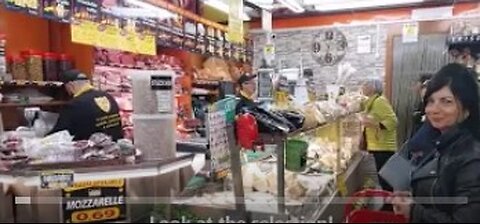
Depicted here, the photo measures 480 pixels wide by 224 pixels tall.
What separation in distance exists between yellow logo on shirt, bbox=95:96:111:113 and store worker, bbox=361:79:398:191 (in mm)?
3069

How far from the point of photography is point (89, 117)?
13.6ft

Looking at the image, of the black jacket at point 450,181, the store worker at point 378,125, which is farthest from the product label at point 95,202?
the store worker at point 378,125

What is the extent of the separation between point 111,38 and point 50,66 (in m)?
0.76

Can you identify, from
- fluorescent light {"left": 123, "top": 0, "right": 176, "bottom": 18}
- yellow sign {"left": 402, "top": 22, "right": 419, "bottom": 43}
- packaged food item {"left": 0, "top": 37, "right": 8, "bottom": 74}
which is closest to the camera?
packaged food item {"left": 0, "top": 37, "right": 8, "bottom": 74}

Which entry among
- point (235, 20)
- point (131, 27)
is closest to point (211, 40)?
point (131, 27)

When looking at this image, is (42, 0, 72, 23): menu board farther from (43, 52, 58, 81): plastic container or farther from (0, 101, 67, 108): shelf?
(0, 101, 67, 108): shelf

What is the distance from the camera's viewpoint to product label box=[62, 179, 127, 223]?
1721 mm

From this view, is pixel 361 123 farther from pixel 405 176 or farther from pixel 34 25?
pixel 34 25

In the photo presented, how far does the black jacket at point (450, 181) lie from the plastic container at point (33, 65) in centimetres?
424

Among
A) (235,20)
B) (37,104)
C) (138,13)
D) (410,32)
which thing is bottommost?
(37,104)

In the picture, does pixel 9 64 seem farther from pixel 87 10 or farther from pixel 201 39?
pixel 201 39

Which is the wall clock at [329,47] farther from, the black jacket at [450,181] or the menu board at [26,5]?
the black jacket at [450,181]

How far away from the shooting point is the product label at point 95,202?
1721 millimetres

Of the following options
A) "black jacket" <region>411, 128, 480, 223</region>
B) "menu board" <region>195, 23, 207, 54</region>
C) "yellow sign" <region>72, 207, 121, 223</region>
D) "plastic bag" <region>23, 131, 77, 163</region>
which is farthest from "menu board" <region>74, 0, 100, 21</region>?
"black jacket" <region>411, 128, 480, 223</region>
